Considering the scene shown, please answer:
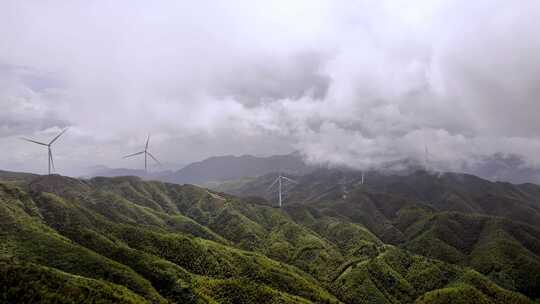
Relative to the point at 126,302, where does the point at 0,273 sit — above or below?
above

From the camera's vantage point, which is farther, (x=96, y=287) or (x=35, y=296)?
(x=96, y=287)

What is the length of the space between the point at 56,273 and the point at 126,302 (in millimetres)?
33523

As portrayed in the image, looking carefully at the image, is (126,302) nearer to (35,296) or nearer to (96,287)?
(96,287)

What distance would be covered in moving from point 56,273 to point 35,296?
17.2 m

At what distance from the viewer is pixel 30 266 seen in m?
186

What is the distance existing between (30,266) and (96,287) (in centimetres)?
3003

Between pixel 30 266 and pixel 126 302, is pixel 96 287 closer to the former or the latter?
pixel 126 302

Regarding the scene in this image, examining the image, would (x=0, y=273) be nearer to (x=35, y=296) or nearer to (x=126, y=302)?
(x=35, y=296)

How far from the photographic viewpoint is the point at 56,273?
18462cm

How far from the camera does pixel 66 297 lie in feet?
562

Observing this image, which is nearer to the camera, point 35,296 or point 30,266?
point 35,296

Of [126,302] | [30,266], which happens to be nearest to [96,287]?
[126,302]

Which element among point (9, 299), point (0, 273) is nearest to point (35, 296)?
point (9, 299)

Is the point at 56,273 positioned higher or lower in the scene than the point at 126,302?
higher
